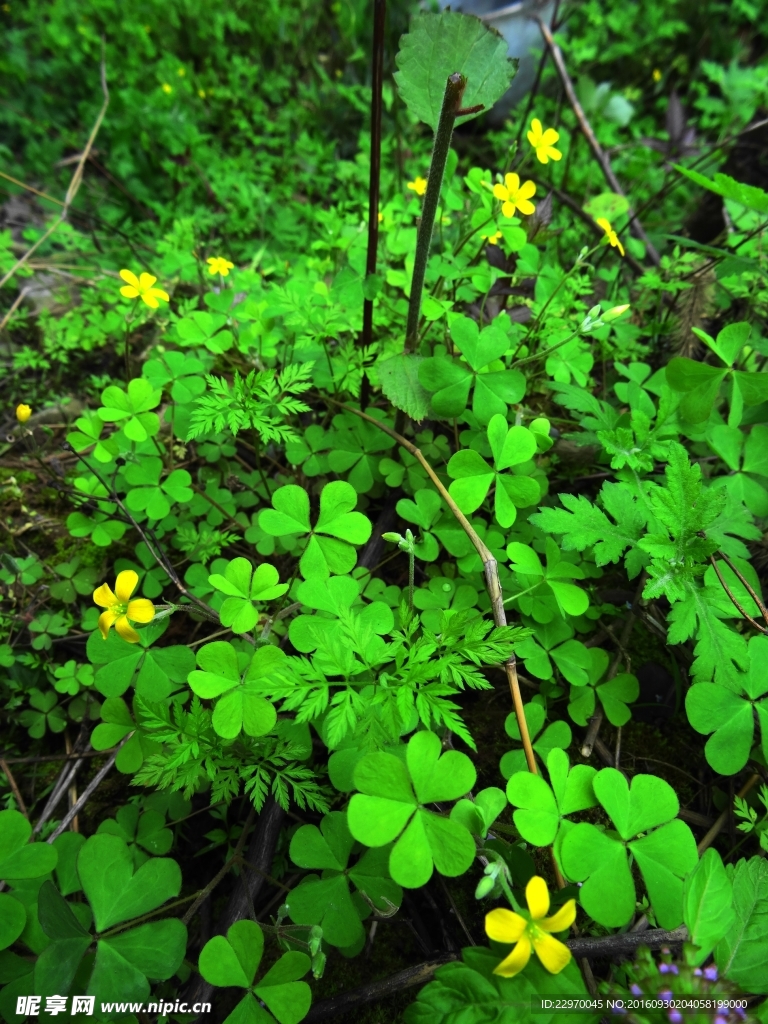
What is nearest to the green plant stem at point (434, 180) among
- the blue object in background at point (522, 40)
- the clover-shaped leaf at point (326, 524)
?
the clover-shaped leaf at point (326, 524)

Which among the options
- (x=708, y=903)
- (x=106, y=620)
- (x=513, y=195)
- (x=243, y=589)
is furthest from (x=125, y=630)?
(x=513, y=195)

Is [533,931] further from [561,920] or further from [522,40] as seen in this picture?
[522,40]

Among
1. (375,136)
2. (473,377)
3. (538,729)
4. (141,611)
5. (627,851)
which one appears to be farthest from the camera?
(473,377)

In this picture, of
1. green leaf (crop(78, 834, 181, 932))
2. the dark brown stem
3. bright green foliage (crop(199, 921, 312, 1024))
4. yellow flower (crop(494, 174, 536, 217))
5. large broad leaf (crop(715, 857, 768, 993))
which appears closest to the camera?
large broad leaf (crop(715, 857, 768, 993))

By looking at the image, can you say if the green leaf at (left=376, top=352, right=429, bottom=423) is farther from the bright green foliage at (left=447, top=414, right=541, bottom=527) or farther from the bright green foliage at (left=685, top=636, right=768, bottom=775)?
the bright green foliage at (left=685, top=636, right=768, bottom=775)

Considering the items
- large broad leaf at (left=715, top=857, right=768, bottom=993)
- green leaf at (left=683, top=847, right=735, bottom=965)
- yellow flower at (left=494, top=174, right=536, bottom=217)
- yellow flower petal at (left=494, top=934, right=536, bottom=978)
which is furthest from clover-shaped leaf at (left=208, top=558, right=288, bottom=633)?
yellow flower at (left=494, top=174, right=536, bottom=217)

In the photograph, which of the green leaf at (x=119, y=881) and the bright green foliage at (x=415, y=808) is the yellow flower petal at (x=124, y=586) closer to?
the green leaf at (x=119, y=881)
